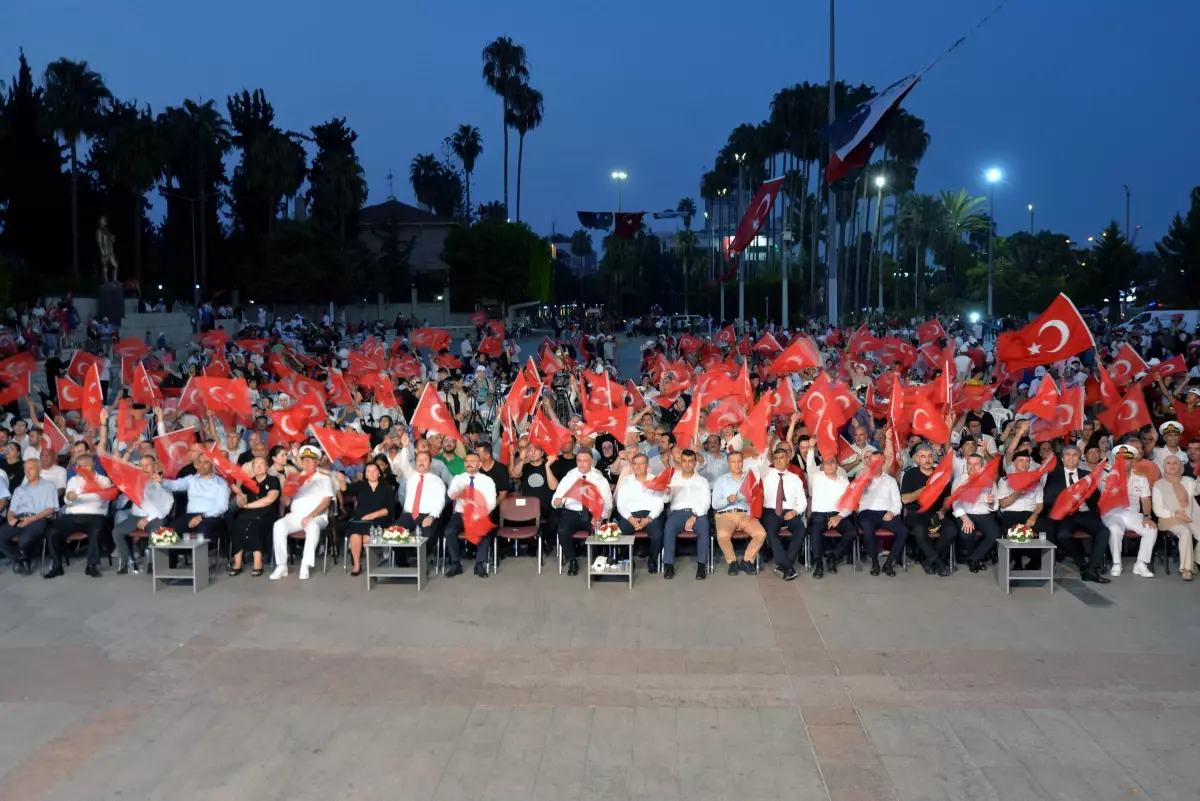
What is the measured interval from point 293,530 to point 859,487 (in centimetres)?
594

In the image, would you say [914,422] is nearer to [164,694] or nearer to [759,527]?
[759,527]

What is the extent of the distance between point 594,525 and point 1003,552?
4.04 metres

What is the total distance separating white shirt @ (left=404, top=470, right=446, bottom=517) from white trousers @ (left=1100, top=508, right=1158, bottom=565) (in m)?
6.85

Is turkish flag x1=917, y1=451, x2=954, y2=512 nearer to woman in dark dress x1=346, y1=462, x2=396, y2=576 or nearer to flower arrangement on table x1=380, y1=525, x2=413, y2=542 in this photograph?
flower arrangement on table x1=380, y1=525, x2=413, y2=542

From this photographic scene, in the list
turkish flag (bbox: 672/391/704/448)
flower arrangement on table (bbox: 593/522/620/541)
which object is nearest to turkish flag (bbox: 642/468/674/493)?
flower arrangement on table (bbox: 593/522/620/541)

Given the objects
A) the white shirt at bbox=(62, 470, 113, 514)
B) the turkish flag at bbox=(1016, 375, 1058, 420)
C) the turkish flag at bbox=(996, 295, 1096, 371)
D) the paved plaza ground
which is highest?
the turkish flag at bbox=(996, 295, 1096, 371)

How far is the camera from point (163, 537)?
1085 centimetres

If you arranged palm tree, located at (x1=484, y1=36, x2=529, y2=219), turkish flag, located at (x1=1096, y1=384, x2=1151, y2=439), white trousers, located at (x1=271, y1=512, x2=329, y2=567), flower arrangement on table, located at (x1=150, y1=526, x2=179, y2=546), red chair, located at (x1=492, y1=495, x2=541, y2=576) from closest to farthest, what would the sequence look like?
flower arrangement on table, located at (x1=150, y1=526, x2=179, y2=546)
white trousers, located at (x1=271, y1=512, x2=329, y2=567)
red chair, located at (x1=492, y1=495, x2=541, y2=576)
turkish flag, located at (x1=1096, y1=384, x2=1151, y2=439)
palm tree, located at (x1=484, y1=36, x2=529, y2=219)

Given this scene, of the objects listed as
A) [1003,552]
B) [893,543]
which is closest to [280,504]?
[893,543]

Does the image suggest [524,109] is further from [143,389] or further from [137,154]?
[143,389]

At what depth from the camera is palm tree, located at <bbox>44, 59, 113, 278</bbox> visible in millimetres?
50281

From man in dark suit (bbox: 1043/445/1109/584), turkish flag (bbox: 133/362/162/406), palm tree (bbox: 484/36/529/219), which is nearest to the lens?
man in dark suit (bbox: 1043/445/1109/584)

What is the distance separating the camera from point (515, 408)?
1480 cm

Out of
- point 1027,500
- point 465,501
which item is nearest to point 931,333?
point 1027,500
